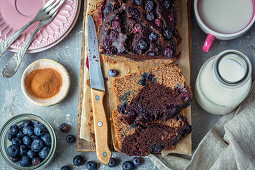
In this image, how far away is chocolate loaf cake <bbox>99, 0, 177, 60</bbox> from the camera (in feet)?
9.40

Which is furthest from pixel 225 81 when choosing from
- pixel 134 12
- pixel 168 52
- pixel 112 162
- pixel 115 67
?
pixel 112 162

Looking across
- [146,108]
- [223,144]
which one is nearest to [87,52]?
[146,108]

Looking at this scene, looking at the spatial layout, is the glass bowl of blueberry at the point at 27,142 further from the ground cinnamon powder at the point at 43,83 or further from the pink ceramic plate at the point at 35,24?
the pink ceramic plate at the point at 35,24

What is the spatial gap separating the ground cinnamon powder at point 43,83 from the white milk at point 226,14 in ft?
4.86

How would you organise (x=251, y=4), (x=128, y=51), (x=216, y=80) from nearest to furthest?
(x=216, y=80)
(x=128, y=51)
(x=251, y=4)

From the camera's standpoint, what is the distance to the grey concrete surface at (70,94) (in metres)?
3.29

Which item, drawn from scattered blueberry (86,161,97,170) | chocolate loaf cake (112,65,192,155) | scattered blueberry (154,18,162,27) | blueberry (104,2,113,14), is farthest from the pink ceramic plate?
scattered blueberry (86,161,97,170)

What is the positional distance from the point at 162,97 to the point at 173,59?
13.7 inches

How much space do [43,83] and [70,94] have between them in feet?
0.94

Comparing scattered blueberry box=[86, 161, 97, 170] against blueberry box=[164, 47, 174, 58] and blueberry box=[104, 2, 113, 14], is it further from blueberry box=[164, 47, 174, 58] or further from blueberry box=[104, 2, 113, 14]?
blueberry box=[104, 2, 113, 14]

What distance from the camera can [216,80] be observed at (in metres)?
2.75

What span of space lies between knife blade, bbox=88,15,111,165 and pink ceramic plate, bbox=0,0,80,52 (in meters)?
0.32

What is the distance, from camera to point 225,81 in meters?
2.67

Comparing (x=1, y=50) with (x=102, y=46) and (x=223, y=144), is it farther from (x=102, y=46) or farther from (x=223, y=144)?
(x=223, y=144)
